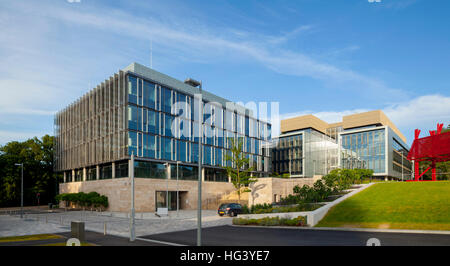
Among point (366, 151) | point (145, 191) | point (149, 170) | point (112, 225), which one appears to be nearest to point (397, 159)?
point (366, 151)

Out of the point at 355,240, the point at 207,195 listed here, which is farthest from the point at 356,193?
the point at 207,195

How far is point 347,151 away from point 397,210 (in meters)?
59.8

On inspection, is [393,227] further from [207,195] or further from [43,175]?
[43,175]

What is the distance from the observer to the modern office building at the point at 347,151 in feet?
259

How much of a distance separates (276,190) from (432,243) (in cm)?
3679

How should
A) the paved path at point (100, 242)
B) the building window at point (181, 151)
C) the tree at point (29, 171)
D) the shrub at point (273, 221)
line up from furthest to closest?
the tree at point (29, 171) < the building window at point (181, 151) < the shrub at point (273, 221) < the paved path at point (100, 242)

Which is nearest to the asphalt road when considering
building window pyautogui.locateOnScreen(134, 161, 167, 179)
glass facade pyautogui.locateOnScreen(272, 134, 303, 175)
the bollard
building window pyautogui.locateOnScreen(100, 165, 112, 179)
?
the bollard

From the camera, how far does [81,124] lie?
6431 centimetres

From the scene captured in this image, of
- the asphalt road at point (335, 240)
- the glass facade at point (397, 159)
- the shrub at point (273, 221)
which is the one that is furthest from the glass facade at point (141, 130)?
the glass facade at point (397, 159)

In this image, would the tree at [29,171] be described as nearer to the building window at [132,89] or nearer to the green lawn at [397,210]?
the building window at [132,89]

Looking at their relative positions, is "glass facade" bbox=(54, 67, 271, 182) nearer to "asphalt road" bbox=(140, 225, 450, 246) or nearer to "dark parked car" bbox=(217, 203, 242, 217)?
"dark parked car" bbox=(217, 203, 242, 217)

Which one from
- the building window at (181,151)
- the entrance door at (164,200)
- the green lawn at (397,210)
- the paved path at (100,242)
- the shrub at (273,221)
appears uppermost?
the building window at (181,151)

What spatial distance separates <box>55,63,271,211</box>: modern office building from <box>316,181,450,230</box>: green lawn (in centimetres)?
2743

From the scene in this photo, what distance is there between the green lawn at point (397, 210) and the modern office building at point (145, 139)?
2743 cm
